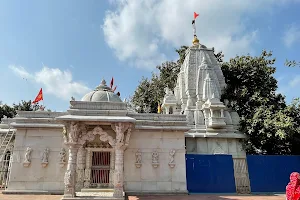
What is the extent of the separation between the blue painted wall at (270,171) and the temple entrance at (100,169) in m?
7.92

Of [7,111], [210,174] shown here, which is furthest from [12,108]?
[210,174]

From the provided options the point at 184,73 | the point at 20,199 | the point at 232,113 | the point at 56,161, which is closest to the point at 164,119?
the point at 56,161

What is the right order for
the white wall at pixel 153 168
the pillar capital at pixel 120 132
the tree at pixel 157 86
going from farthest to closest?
the tree at pixel 157 86, the white wall at pixel 153 168, the pillar capital at pixel 120 132

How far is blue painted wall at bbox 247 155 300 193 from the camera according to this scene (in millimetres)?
12500

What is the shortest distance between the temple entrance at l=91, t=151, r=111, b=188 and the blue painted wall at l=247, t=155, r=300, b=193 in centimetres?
792

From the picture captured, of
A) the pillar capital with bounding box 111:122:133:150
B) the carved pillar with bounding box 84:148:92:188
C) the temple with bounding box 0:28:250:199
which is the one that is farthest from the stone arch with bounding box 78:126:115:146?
the carved pillar with bounding box 84:148:92:188

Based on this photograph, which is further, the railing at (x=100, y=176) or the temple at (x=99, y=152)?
the railing at (x=100, y=176)

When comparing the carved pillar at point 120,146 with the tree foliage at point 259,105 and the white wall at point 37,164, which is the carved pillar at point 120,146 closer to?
the white wall at point 37,164

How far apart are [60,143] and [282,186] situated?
12.4 meters

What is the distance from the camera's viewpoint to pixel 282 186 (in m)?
12.6

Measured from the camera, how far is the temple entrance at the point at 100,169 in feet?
38.3

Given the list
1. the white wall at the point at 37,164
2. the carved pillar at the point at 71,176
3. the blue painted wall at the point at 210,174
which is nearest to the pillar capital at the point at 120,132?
the carved pillar at the point at 71,176

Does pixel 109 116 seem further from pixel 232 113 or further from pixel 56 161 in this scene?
pixel 232 113

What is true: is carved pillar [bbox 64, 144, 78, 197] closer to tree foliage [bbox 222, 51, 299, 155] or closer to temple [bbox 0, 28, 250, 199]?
temple [bbox 0, 28, 250, 199]
